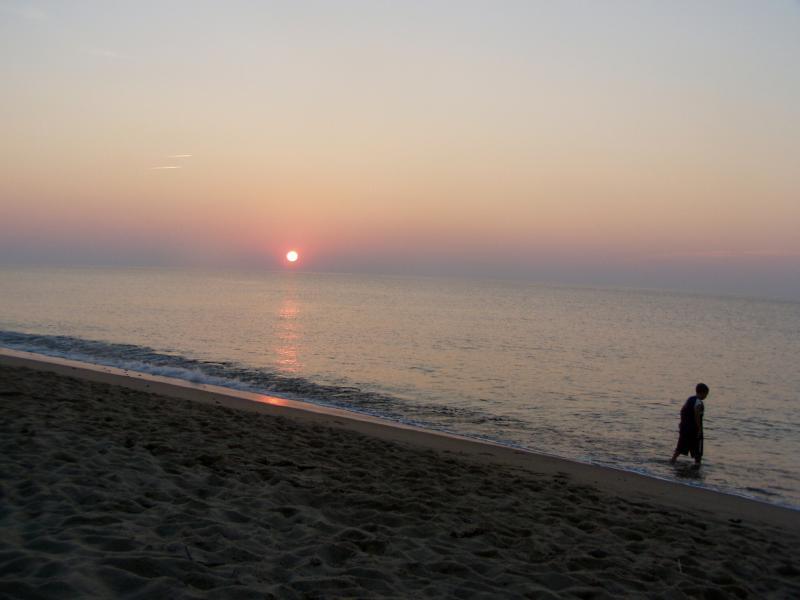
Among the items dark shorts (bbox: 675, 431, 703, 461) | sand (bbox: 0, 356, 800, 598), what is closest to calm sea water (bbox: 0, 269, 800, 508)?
dark shorts (bbox: 675, 431, 703, 461)

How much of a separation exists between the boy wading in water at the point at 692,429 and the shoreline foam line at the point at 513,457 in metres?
1.72

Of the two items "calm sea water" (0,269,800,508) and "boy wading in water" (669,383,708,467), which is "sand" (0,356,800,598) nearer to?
"boy wading in water" (669,383,708,467)

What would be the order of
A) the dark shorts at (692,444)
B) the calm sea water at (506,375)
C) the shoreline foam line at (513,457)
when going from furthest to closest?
the calm sea water at (506,375) → the dark shorts at (692,444) → the shoreline foam line at (513,457)

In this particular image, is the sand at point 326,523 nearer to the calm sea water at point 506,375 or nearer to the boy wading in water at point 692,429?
the boy wading in water at point 692,429

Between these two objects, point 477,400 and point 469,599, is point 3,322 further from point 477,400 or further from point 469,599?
point 469,599

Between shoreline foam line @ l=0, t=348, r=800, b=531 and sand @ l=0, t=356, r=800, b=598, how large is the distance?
10 cm

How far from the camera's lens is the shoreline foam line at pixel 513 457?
9.40m

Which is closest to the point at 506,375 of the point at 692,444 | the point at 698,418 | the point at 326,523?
the point at 692,444

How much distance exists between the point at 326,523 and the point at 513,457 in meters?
6.45

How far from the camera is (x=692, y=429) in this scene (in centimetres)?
1241

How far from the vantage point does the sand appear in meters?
4.64

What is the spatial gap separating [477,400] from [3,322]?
104 ft

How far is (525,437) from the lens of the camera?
49.0ft

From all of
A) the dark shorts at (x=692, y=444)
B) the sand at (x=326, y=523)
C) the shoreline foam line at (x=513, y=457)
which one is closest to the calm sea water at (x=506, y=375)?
the dark shorts at (x=692, y=444)
